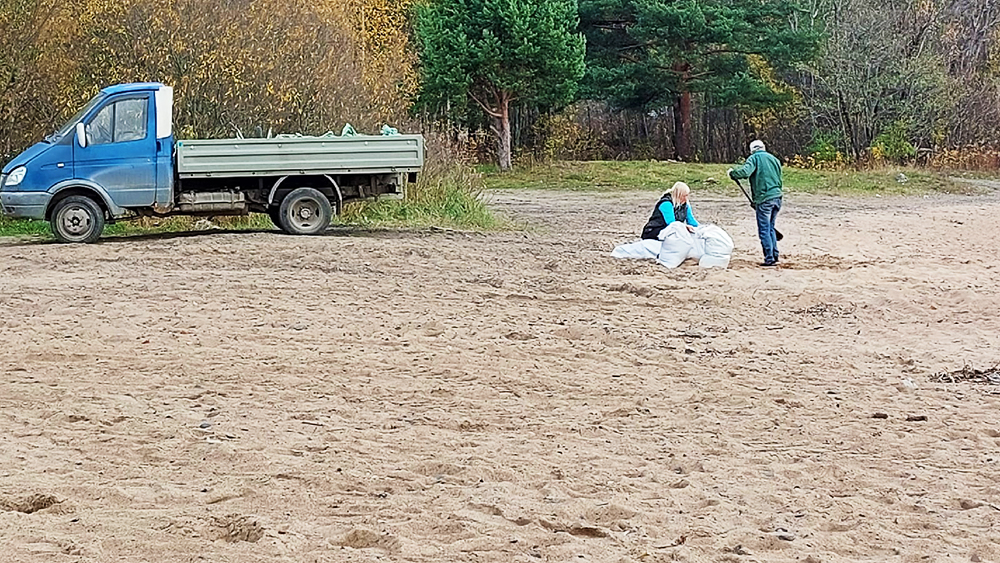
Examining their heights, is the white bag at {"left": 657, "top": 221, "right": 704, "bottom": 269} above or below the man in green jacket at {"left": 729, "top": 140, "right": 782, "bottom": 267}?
below

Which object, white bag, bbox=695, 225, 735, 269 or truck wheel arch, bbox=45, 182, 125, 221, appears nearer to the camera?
white bag, bbox=695, 225, 735, 269

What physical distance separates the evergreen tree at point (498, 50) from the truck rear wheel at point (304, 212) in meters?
17.1

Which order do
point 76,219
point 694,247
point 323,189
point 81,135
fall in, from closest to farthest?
1. point 694,247
2. point 81,135
3. point 76,219
4. point 323,189

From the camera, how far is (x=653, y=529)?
197 inches

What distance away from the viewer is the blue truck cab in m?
16.6

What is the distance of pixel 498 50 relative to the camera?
35.1 metres

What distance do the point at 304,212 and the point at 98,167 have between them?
2798mm

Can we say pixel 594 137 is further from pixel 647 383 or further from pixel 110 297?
pixel 647 383

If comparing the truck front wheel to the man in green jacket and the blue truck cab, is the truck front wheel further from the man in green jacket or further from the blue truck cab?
the man in green jacket

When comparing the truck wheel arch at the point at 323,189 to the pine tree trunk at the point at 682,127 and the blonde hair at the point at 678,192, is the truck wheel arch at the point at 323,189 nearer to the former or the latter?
the blonde hair at the point at 678,192

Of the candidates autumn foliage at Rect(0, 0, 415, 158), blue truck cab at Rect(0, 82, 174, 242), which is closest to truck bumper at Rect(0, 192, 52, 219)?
blue truck cab at Rect(0, 82, 174, 242)

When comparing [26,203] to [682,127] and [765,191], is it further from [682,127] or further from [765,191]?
[682,127]

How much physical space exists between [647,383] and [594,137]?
3918cm

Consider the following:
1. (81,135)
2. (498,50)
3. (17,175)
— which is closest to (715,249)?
(81,135)
